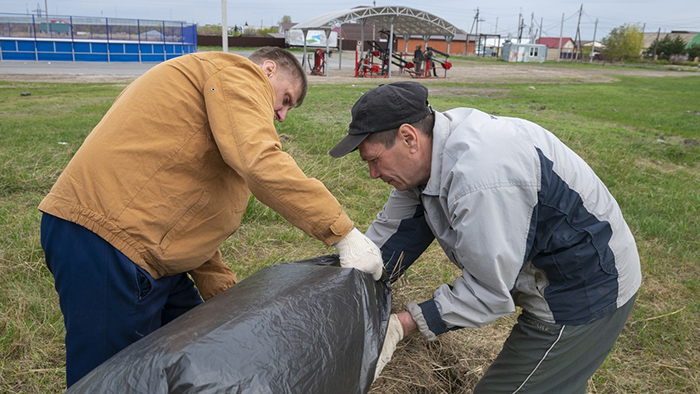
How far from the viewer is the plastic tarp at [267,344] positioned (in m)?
1.22

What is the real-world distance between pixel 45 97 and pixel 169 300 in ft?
35.0

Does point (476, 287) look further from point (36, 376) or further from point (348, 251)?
point (36, 376)

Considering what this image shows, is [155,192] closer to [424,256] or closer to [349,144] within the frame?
[349,144]

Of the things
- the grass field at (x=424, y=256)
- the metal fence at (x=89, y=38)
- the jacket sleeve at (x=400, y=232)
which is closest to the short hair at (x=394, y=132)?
the jacket sleeve at (x=400, y=232)

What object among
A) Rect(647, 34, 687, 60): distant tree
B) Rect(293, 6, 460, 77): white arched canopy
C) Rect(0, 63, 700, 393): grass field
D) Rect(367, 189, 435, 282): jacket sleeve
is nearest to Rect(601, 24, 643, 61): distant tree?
Rect(647, 34, 687, 60): distant tree

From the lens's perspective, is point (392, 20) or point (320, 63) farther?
point (320, 63)

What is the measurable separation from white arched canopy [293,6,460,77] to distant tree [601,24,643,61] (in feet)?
138

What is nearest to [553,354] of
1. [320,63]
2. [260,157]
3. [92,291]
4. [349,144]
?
[349,144]

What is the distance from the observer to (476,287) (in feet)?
5.49

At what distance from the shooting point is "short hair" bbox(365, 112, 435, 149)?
175 centimetres

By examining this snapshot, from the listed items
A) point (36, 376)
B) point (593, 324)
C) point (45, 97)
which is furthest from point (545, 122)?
point (45, 97)

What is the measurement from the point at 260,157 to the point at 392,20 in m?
21.4

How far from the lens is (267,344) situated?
1338mm

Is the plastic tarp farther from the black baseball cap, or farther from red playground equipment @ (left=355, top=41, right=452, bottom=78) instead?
red playground equipment @ (left=355, top=41, right=452, bottom=78)
